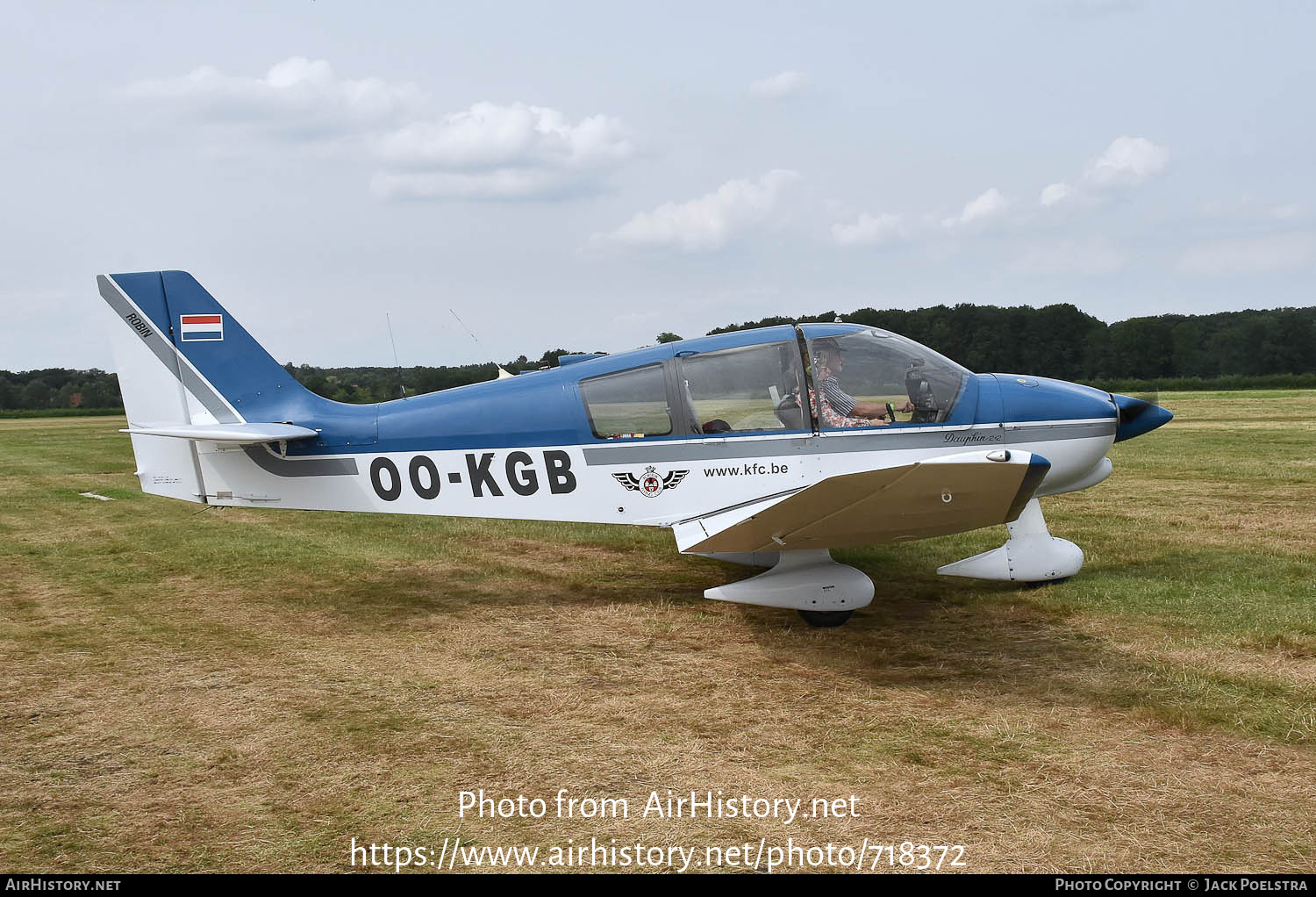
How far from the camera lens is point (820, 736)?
4.51 m

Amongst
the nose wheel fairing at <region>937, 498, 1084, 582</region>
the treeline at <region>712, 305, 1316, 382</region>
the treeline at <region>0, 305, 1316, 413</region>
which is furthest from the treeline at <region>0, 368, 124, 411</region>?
the nose wheel fairing at <region>937, 498, 1084, 582</region>

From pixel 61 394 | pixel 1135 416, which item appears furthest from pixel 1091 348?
pixel 61 394

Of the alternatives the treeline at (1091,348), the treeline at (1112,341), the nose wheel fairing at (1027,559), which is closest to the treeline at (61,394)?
A: the treeline at (1091,348)

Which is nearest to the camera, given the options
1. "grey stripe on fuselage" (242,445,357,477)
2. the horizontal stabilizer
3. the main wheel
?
the main wheel

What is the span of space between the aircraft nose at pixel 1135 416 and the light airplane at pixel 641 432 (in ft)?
0.05

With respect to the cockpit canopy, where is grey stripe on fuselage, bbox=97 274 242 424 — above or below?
above

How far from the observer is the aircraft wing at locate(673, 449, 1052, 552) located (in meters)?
5.00

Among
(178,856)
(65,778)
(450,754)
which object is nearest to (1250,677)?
(450,754)

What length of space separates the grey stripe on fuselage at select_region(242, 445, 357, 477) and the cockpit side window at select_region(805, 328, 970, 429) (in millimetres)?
3761

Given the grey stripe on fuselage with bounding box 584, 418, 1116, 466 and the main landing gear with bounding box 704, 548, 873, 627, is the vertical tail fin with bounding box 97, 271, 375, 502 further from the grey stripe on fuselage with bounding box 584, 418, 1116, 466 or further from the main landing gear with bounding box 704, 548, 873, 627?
the main landing gear with bounding box 704, 548, 873, 627

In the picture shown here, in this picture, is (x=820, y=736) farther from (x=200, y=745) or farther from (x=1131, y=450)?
(x=1131, y=450)

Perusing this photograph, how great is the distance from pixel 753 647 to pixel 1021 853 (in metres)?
2.86

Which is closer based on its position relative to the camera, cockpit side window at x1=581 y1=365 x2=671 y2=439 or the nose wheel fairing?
cockpit side window at x1=581 y1=365 x2=671 y2=439

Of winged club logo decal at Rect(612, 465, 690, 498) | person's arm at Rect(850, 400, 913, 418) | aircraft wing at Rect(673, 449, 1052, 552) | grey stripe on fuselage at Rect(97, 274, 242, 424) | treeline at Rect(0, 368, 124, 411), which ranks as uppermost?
treeline at Rect(0, 368, 124, 411)
